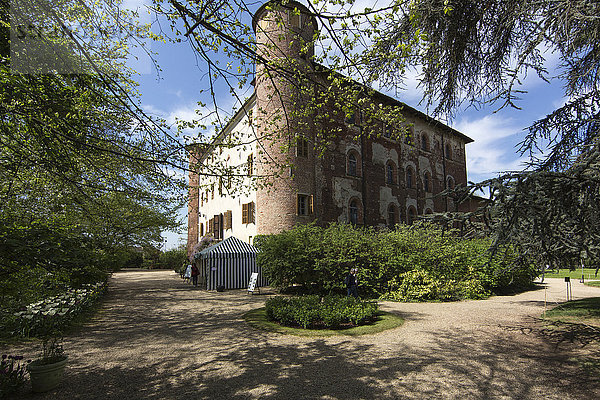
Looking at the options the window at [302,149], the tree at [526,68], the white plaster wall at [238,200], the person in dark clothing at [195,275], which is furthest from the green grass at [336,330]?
the person in dark clothing at [195,275]

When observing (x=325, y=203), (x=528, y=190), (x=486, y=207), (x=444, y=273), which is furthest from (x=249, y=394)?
(x=325, y=203)

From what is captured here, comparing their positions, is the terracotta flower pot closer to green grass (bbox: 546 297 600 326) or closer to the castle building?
the castle building

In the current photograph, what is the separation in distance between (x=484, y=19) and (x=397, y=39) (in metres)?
1.74

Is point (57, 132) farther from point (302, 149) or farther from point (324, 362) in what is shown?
point (302, 149)

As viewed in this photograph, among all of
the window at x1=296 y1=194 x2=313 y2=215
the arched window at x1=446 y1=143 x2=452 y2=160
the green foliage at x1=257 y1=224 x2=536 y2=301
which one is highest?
the arched window at x1=446 y1=143 x2=452 y2=160

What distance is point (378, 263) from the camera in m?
15.4

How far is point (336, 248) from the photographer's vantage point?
50.1 ft

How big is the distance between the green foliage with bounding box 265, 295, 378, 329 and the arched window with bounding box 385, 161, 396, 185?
18.0 m

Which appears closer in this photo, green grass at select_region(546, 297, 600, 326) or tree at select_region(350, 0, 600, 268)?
tree at select_region(350, 0, 600, 268)

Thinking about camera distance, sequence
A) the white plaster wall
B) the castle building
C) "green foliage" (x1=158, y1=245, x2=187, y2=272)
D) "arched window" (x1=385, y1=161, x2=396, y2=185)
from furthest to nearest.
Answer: "green foliage" (x1=158, y1=245, x2=187, y2=272), "arched window" (x1=385, y1=161, x2=396, y2=185), the white plaster wall, the castle building

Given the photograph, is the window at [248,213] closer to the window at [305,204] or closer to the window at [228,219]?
the window at [305,204]

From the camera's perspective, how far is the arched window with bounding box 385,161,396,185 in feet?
87.9

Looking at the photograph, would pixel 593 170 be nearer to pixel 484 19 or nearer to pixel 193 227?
pixel 484 19

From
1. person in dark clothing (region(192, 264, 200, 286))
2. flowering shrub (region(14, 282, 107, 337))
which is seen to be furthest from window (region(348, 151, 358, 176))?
flowering shrub (region(14, 282, 107, 337))
